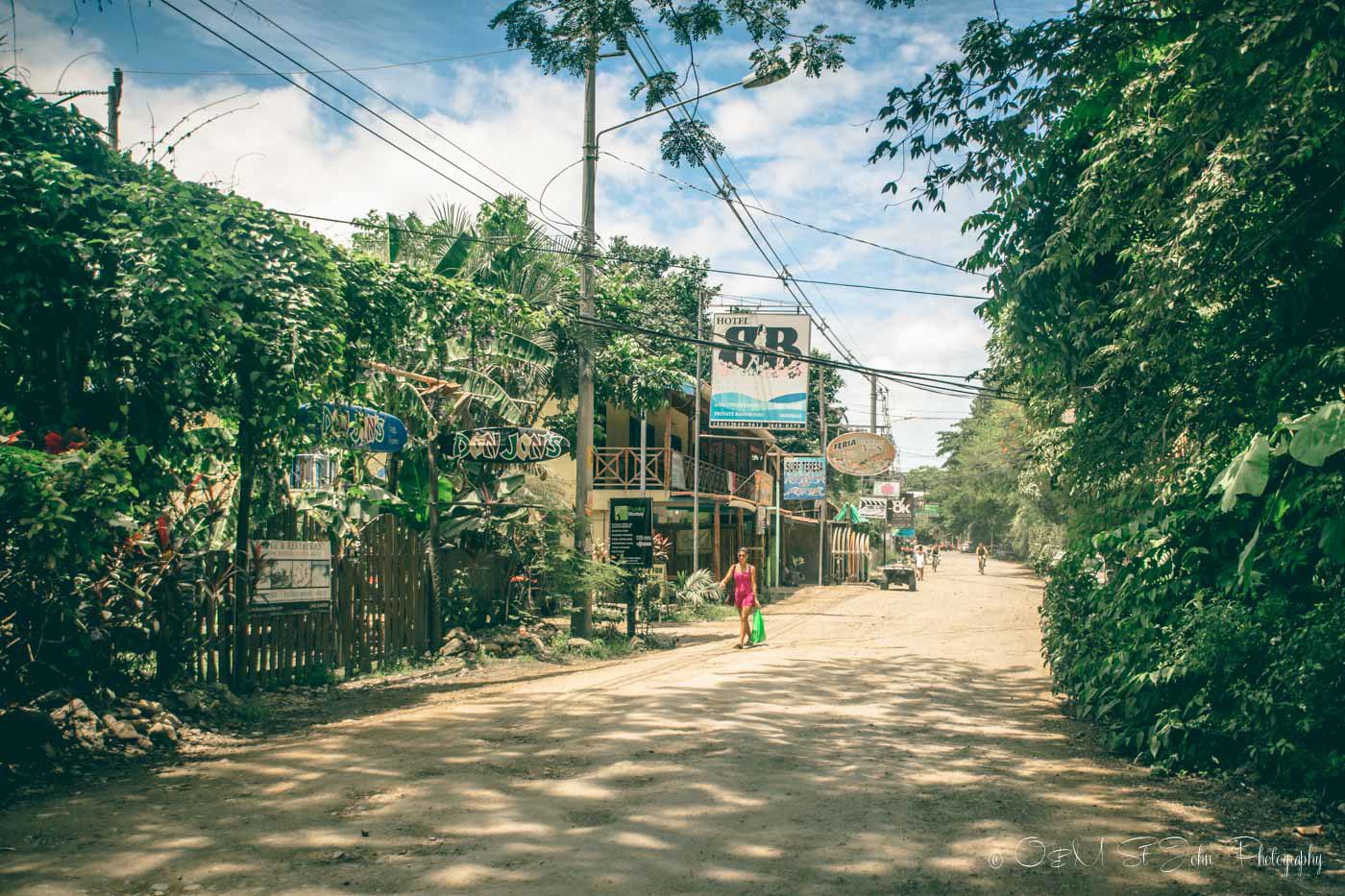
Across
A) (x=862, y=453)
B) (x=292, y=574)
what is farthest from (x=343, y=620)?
(x=862, y=453)

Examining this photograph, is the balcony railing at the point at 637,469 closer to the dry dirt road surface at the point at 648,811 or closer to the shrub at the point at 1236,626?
the dry dirt road surface at the point at 648,811

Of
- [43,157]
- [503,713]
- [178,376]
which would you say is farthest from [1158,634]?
[43,157]

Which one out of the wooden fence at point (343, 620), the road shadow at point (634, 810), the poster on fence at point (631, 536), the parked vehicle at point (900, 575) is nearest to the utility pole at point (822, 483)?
the parked vehicle at point (900, 575)

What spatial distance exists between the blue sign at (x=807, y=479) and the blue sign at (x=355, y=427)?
1997 cm

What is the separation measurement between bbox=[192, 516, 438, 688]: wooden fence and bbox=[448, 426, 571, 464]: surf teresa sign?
1.55 metres

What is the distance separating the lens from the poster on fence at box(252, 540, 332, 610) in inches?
400

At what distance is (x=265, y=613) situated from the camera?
1027 centimetres

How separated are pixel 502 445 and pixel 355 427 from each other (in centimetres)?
285

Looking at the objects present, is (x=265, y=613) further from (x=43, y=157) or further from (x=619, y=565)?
(x=619, y=565)

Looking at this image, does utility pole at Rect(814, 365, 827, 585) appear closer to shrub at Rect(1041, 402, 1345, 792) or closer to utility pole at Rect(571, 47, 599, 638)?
utility pole at Rect(571, 47, 599, 638)

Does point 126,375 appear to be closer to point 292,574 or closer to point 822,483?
→ point 292,574

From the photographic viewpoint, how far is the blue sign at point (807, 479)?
31.0 m

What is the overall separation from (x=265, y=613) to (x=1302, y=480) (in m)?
9.61

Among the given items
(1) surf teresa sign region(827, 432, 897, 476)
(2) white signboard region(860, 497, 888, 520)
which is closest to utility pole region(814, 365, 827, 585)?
(1) surf teresa sign region(827, 432, 897, 476)
